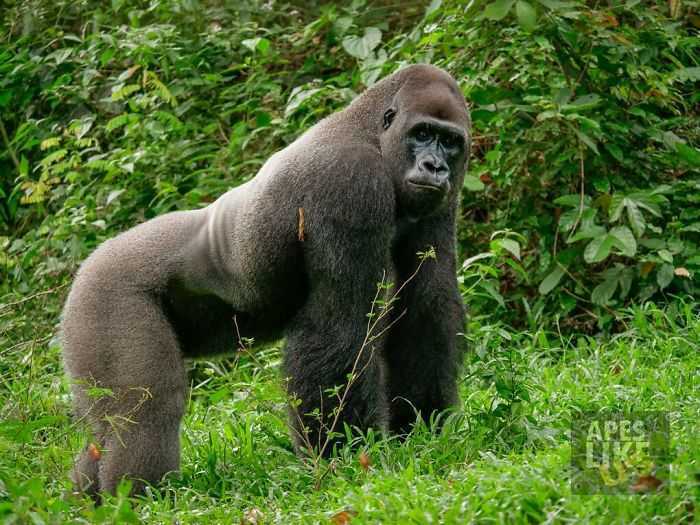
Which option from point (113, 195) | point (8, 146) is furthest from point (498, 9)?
point (8, 146)

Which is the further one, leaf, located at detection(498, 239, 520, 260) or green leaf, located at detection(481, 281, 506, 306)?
green leaf, located at detection(481, 281, 506, 306)

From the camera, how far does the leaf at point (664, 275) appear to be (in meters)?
5.62

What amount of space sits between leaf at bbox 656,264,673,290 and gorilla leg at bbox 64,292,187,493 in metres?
2.72

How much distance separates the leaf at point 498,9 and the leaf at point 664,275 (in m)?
1.64

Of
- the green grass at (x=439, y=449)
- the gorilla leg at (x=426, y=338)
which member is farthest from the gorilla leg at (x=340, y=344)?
the gorilla leg at (x=426, y=338)

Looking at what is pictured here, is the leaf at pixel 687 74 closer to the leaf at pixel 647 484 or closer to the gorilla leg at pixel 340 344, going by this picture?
the gorilla leg at pixel 340 344

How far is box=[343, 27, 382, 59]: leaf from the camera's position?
6723 mm

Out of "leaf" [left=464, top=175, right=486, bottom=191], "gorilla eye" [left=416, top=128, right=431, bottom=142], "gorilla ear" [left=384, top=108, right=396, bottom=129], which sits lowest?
"leaf" [left=464, top=175, right=486, bottom=191]

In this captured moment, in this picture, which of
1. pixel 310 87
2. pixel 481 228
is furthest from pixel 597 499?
pixel 310 87

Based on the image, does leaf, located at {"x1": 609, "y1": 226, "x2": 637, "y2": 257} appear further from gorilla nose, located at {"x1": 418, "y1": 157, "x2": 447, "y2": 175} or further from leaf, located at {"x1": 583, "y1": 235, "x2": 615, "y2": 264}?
gorilla nose, located at {"x1": 418, "y1": 157, "x2": 447, "y2": 175}

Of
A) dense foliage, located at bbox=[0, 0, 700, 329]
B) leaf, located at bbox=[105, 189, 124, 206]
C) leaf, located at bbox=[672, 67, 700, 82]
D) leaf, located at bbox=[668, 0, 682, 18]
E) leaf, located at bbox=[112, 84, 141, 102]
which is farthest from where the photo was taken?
leaf, located at bbox=[112, 84, 141, 102]

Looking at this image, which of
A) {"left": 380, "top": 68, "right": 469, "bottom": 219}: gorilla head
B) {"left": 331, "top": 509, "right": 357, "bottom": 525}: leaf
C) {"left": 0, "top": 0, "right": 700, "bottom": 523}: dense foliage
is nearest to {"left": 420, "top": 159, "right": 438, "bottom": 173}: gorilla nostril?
{"left": 380, "top": 68, "right": 469, "bottom": 219}: gorilla head

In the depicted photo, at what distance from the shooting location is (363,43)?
6.80 metres

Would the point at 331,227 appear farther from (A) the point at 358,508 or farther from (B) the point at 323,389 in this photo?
(A) the point at 358,508
